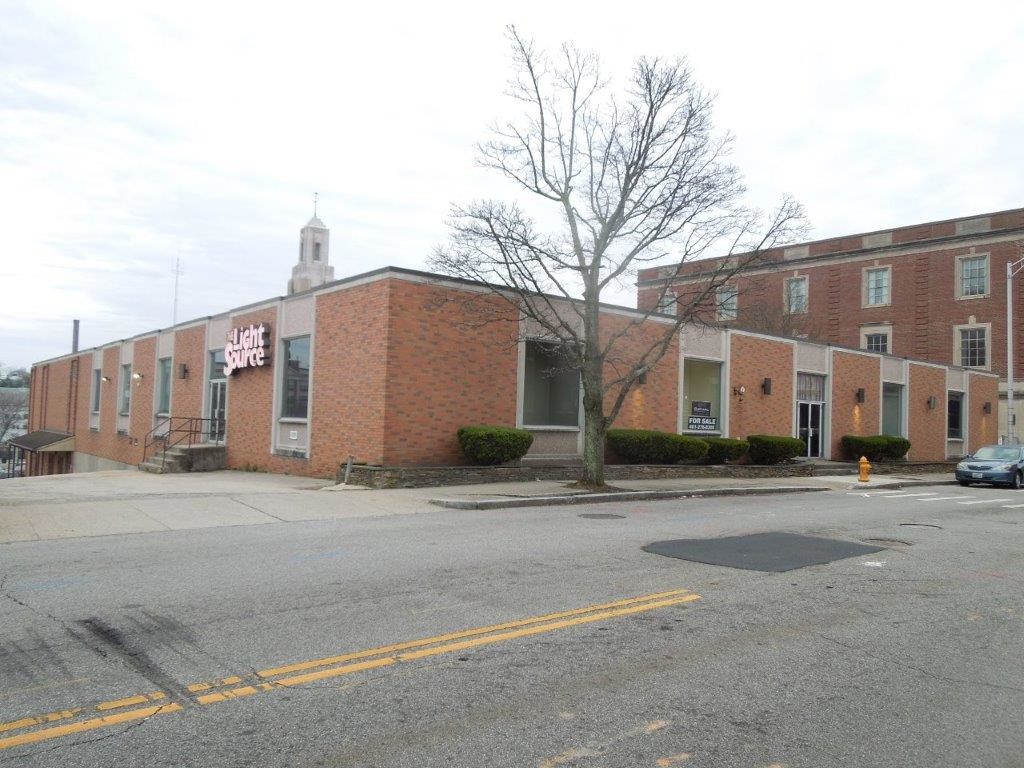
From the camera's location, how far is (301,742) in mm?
3836

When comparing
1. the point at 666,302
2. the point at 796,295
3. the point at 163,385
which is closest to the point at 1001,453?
the point at 666,302

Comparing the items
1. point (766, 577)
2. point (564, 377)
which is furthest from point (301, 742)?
point (564, 377)

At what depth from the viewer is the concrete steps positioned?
76.1 feet

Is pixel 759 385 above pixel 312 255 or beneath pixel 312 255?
beneath

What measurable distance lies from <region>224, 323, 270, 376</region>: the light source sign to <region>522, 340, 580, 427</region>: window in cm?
762

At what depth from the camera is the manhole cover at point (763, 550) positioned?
8.83 metres

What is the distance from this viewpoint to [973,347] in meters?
43.9

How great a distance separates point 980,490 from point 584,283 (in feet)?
45.1

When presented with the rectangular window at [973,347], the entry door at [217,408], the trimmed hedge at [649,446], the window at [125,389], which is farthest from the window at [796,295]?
the window at [125,389]

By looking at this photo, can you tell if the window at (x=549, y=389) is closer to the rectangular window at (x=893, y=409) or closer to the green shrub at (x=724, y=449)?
the green shrub at (x=724, y=449)

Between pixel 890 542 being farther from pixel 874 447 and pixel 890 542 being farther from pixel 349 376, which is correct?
pixel 874 447

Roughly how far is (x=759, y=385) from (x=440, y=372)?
45.5ft

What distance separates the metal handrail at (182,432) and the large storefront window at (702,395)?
1500cm

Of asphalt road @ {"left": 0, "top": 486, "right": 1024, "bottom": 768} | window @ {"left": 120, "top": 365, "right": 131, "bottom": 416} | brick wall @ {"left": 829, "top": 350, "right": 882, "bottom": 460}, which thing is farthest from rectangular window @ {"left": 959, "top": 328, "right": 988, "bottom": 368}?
window @ {"left": 120, "top": 365, "right": 131, "bottom": 416}
